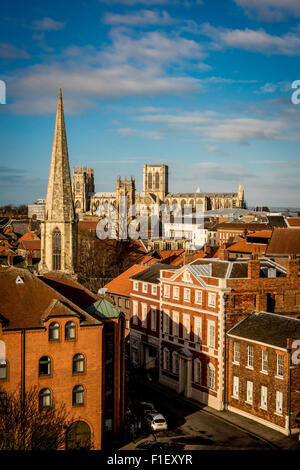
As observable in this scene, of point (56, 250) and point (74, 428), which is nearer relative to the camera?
point (74, 428)

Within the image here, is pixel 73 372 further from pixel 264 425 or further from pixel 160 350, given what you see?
pixel 160 350

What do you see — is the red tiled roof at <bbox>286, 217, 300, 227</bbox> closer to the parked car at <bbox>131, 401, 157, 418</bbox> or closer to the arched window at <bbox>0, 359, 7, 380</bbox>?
the parked car at <bbox>131, 401, 157, 418</bbox>

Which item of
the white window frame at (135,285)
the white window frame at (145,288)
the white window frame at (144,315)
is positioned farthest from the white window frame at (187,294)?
the white window frame at (135,285)

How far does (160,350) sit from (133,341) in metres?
5.76

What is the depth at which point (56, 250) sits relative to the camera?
5544 centimetres

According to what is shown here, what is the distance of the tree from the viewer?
1003 inches

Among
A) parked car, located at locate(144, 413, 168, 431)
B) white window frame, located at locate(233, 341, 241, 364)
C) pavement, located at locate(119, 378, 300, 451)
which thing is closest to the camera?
pavement, located at locate(119, 378, 300, 451)

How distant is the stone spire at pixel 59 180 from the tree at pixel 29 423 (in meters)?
27.9

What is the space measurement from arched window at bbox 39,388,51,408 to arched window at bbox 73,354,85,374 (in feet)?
5.71

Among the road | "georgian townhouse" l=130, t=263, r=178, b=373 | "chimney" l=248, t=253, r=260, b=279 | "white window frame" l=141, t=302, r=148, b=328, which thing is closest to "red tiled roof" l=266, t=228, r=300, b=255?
"georgian townhouse" l=130, t=263, r=178, b=373

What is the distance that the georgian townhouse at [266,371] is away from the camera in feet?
113

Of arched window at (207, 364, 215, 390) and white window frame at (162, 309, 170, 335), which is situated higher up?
white window frame at (162, 309, 170, 335)

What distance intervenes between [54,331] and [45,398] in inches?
138

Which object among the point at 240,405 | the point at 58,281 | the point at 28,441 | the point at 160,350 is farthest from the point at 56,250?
the point at 28,441
